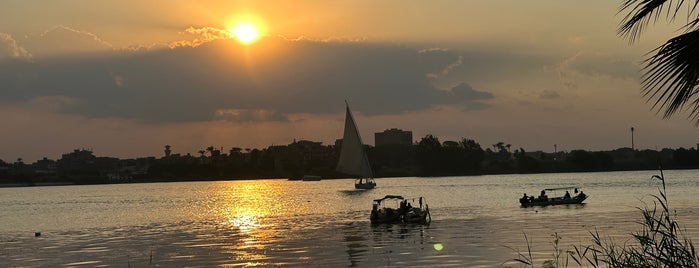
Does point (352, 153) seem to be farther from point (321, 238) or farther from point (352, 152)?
point (321, 238)

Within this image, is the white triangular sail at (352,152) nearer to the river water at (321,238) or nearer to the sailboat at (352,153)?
the sailboat at (352,153)

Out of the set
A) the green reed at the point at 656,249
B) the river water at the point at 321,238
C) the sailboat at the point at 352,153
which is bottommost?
the river water at the point at 321,238

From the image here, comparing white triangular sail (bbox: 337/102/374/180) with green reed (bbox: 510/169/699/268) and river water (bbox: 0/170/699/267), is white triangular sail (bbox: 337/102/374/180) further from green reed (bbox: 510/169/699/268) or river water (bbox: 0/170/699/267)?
green reed (bbox: 510/169/699/268)

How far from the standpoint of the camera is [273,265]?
40344mm

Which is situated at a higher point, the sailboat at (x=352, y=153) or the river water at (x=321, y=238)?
the sailboat at (x=352, y=153)

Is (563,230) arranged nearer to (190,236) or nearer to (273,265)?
(273,265)

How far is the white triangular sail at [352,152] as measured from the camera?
123125 mm

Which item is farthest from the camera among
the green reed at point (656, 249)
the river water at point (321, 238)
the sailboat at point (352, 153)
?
the sailboat at point (352, 153)

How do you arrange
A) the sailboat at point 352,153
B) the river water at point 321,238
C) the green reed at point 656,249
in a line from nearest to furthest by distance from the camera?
1. the green reed at point 656,249
2. the river water at point 321,238
3. the sailboat at point 352,153

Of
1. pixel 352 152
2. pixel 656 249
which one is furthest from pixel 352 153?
pixel 656 249

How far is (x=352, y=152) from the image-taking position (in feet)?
408

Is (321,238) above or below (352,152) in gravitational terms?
below

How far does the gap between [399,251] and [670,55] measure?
38.5 m

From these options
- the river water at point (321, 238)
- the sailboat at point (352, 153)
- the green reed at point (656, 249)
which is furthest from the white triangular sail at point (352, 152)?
the green reed at point (656, 249)
